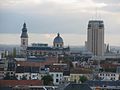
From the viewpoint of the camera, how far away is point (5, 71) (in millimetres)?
47750

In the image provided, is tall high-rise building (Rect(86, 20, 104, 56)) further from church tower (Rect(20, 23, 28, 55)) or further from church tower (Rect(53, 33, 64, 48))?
church tower (Rect(20, 23, 28, 55))

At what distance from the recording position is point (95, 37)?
11550 cm

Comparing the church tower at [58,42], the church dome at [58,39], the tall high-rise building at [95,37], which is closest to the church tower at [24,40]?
the church tower at [58,42]

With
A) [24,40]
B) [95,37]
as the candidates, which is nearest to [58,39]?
[24,40]

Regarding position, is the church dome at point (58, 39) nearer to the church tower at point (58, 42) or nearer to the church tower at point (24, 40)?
the church tower at point (58, 42)

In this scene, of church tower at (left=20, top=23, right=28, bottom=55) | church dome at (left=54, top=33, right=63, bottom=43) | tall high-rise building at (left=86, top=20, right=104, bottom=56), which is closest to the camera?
church tower at (left=20, top=23, right=28, bottom=55)

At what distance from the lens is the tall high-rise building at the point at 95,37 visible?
113500mm

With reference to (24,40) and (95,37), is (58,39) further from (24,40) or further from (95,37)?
(95,37)

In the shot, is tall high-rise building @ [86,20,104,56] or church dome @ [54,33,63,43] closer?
church dome @ [54,33,63,43]

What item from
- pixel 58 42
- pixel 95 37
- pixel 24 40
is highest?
pixel 95 37

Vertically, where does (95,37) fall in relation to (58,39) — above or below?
above

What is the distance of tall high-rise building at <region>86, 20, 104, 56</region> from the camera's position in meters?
114

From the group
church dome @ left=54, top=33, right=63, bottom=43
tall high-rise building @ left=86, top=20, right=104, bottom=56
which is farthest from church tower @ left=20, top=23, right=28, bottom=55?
tall high-rise building @ left=86, top=20, right=104, bottom=56

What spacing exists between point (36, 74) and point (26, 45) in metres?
53.0
